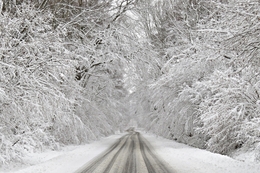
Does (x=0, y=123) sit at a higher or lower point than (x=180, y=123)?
higher

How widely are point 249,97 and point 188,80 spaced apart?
6992 millimetres

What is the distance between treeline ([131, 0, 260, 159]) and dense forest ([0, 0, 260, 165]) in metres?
0.04

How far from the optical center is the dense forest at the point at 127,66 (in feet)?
26.6

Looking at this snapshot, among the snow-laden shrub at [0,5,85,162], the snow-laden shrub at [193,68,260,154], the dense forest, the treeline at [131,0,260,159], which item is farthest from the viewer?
the snow-laden shrub at [193,68,260,154]

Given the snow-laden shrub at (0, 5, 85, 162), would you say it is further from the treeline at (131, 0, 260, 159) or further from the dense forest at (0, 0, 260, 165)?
the treeline at (131, 0, 260, 159)

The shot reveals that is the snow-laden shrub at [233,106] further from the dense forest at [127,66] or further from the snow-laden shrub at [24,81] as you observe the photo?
the snow-laden shrub at [24,81]

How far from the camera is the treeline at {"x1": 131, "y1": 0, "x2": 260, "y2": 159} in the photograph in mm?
6020

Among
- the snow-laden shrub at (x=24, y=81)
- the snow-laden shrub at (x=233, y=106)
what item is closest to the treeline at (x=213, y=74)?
the snow-laden shrub at (x=233, y=106)

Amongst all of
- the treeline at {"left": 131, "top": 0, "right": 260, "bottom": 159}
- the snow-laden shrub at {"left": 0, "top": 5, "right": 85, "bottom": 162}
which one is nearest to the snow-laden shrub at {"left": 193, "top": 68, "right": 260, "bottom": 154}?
the treeline at {"left": 131, "top": 0, "right": 260, "bottom": 159}

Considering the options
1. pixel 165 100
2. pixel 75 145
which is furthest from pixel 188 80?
pixel 75 145

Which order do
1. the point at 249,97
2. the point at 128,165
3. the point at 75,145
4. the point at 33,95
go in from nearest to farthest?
the point at 33,95 → the point at 128,165 → the point at 249,97 → the point at 75,145

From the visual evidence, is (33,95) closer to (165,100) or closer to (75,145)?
(75,145)

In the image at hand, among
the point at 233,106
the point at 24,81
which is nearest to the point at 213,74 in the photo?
the point at 233,106

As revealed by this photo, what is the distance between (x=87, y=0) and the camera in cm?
2008
